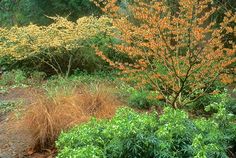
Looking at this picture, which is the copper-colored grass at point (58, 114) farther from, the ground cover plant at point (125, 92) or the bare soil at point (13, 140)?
the bare soil at point (13, 140)

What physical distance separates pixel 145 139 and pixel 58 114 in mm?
2208

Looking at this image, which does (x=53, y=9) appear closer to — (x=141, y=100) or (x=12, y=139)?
(x=141, y=100)

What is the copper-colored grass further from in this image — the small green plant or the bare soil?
the small green plant

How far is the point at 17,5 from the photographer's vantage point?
17250 millimetres

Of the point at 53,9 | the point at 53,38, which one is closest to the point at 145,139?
the point at 53,38

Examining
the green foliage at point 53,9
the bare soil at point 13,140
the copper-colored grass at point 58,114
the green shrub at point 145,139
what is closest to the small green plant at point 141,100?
the copper-colored grass at point 58,114

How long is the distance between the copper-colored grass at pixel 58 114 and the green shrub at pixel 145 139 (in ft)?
4.04

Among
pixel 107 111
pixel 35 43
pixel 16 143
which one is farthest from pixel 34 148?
pixel 35 43

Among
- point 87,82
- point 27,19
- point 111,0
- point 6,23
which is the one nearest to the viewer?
point 111,0

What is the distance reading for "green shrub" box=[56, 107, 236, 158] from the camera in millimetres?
4367

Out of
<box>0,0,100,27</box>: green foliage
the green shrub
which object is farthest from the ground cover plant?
<box>0,0,100,27</box>: green foliage

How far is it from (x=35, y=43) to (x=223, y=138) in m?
6.97

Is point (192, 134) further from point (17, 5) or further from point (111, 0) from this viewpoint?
Result: point (17, 5)

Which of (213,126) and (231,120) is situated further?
(231,120)
